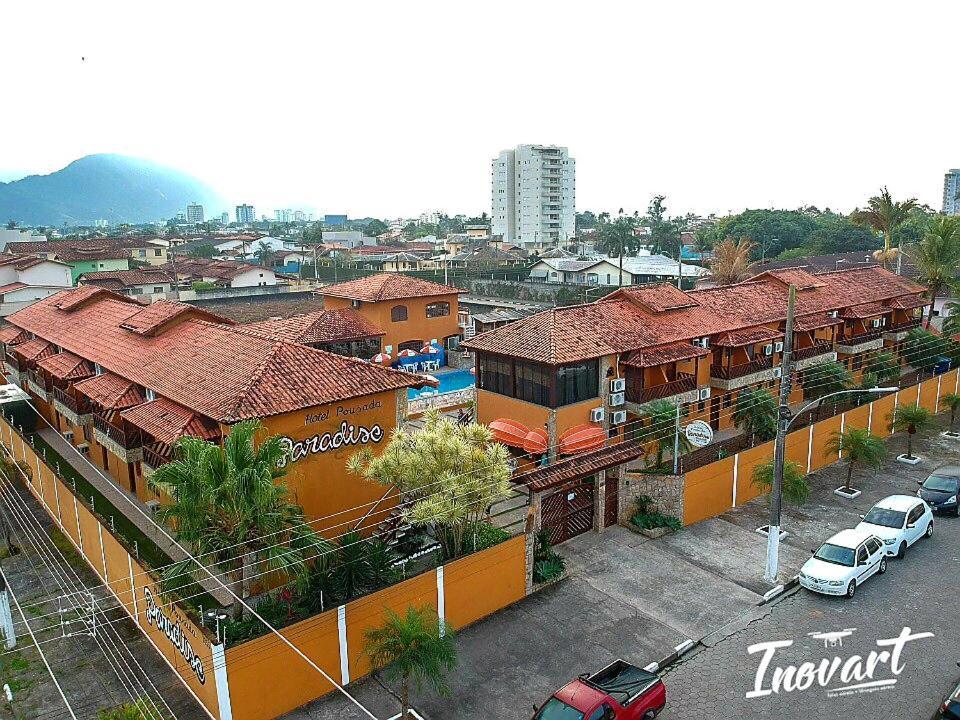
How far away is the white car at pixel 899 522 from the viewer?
75.5ft

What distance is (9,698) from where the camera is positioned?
16.5 metres

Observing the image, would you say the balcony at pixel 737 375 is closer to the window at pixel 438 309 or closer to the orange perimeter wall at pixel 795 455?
the orange perimeter wall at pixel 795 455

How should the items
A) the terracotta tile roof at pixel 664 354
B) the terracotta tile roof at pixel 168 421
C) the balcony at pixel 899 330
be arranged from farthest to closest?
1. the balcony at pixel 899 330
2. the terracotta tile roof at pixel 664 354
3. the terracotta tile roof at pixel 168 421

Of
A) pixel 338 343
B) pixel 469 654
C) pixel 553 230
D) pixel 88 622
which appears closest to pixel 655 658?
pixel 469 654

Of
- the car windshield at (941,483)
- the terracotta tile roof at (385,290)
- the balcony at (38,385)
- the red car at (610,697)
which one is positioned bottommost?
the car windshield at (941,483)

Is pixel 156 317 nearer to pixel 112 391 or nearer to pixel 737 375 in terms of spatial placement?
pixel 112 391

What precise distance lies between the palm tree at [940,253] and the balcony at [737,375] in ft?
67.3

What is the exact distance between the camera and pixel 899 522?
23547mm

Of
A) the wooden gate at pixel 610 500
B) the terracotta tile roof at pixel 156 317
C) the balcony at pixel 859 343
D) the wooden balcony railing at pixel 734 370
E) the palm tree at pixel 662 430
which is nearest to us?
the wooden gate at pixel 610 500

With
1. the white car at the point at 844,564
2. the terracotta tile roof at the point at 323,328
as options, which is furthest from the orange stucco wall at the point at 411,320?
the white car at the point at 844,564

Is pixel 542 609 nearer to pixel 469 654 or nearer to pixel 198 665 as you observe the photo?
pixel 469 654

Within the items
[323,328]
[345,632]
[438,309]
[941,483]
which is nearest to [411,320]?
[438,309]

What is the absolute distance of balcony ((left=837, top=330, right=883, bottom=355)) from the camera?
132 ft

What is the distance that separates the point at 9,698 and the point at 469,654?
10851 millimetres
